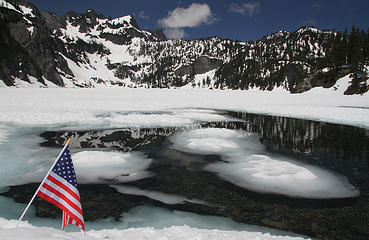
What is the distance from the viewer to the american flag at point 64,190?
378 centimetres

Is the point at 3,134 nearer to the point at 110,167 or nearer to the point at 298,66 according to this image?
the point at 110,167

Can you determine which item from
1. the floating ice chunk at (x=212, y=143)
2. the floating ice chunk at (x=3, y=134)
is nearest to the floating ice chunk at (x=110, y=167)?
the floating ice chunk at (x=212, y=143)

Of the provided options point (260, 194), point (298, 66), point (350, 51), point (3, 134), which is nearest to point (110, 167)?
point (260, 194)

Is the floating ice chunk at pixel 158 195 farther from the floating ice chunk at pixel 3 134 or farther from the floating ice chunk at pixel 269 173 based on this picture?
the floating ice chunk at pixel 3 134

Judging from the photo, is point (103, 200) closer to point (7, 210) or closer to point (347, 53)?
point (7, 210)

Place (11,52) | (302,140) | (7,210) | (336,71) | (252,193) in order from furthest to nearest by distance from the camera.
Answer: (11,52) → (336,71) → (302,140) → (252,193) → (7,210)

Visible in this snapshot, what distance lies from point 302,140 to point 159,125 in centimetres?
1025

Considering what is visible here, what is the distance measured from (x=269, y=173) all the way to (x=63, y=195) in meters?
6.62

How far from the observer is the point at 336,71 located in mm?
64688

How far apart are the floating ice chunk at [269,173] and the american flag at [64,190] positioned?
5.04 m

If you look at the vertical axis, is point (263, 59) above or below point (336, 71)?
above

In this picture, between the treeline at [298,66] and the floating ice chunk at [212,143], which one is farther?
the treeline at [298,66]

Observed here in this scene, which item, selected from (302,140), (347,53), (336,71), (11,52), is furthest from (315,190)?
(11,52)

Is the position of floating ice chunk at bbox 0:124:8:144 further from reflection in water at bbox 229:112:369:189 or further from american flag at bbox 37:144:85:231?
reflection in water at bbox 229:112:369:189
